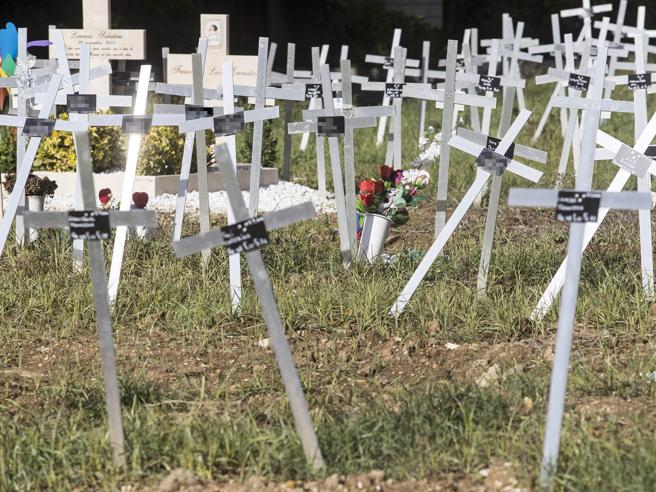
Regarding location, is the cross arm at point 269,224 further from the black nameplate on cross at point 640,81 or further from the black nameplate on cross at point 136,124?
the black nameplate on cross at point 640,81

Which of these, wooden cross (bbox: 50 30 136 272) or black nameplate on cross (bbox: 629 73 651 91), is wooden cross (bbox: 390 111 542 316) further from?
wooden cross (bbox: 50 30 136 272)

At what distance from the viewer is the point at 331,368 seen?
495 centimetres

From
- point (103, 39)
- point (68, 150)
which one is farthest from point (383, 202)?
point (103, 39)

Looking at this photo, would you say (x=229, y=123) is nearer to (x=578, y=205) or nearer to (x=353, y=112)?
(x=353, y=112)

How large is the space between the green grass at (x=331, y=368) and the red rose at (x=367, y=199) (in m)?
0.38

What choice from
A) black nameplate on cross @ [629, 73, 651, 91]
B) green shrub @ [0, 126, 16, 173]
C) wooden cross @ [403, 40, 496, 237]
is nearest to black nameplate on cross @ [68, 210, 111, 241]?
wooden cross @ [403, 40, 496, 237]

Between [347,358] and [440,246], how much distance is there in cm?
88

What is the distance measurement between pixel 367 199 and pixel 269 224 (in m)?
3.44

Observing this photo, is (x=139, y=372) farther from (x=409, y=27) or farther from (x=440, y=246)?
(x=409, y=27)

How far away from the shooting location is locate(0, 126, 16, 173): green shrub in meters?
9.33

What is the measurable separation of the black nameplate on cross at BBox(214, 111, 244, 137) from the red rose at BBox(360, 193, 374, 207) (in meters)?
1.40

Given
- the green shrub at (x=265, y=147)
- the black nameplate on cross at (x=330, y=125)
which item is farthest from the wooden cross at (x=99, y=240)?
the green shrub at (x=265, y=147)

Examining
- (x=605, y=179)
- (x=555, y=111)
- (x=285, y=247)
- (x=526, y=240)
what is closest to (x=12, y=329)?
(x=285, y=247)

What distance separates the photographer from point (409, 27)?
923 inches
